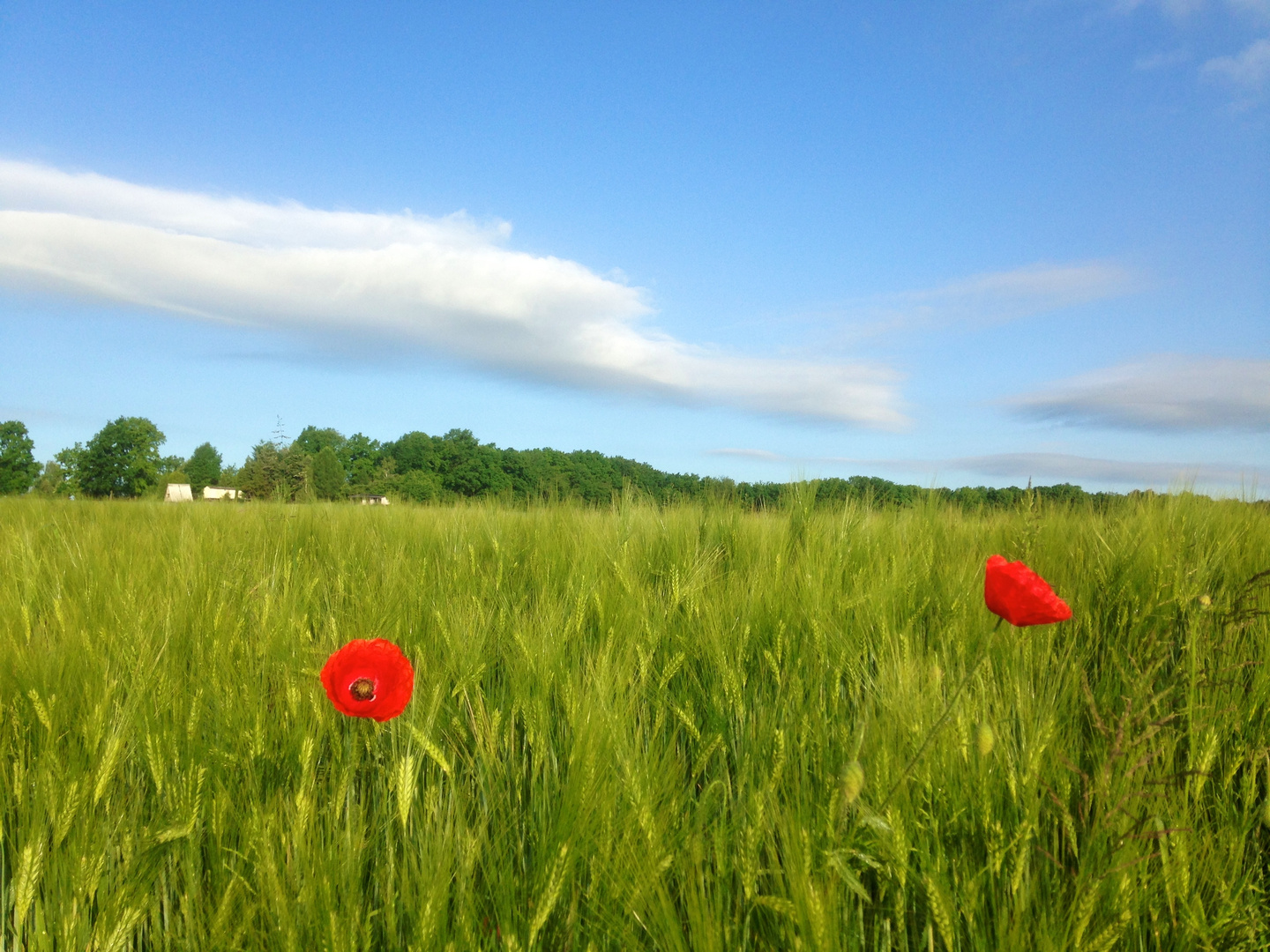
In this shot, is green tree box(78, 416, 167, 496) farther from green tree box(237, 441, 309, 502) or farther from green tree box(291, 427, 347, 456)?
green tree box(237, 441, 309, 502)

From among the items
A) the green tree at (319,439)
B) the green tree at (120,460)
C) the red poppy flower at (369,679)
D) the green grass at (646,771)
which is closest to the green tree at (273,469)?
the green grass at (646,771)

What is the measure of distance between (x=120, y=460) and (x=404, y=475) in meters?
32.7

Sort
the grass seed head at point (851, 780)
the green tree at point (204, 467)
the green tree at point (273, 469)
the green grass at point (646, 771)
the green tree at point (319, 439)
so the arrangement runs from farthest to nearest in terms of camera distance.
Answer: the green tree at point (204, 467) → the green tree at point (319, 439) → the green tree at point (273, 469) → the green grass at point (646, 771) → the grass seed head at point (851, 780)

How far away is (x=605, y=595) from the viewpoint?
204 cm

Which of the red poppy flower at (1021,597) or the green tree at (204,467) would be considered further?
the green tree at (204,467)

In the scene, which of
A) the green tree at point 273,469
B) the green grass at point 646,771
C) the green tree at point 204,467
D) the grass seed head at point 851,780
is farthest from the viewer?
the green tree at point 204,467

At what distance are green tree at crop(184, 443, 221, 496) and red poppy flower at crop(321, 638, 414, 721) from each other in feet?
184

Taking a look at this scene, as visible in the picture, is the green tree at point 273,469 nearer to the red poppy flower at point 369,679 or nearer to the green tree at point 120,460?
the red poppy flower at point 369,679

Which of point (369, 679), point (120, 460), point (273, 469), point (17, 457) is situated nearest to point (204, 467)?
point (120, 460)

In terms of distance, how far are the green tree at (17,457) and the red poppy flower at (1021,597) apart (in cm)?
6123

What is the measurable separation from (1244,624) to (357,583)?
2777mm

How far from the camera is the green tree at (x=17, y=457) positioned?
4641cm

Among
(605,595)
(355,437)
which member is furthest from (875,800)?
(355,437)

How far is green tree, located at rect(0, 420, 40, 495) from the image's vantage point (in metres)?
46.4
